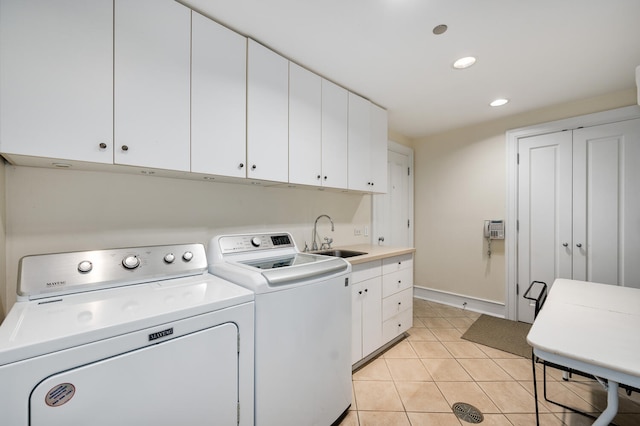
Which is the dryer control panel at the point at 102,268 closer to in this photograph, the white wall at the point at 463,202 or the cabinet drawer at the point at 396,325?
A: the cabinet drawer at the point at 396,325

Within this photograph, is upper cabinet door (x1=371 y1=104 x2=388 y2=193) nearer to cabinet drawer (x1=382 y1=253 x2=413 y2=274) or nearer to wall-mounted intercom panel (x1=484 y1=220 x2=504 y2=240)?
cabinet drawer (x1=382 y1=253 x2=413 y2=274)

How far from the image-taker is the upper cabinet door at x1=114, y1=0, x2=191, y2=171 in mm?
1229

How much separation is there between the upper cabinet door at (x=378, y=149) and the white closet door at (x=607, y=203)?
6.33 ft

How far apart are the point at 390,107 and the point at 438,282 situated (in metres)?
2.46

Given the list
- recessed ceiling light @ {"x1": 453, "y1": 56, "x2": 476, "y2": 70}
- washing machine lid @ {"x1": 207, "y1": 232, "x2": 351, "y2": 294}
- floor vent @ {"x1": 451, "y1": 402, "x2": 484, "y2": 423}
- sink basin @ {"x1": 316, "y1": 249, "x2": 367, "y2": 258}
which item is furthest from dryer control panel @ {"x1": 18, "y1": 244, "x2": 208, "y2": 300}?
recessed ceiling light @ {"x1": 453, "y1": 56, "x2": 476, "y2": 70}

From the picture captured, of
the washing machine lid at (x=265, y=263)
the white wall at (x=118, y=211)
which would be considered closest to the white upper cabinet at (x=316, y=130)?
the white wall at (x=118, y=211)

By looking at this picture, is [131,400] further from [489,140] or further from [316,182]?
[489,140]

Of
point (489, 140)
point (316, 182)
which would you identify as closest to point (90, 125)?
point (316, 182)

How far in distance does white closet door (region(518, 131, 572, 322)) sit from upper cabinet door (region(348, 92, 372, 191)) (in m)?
1.88

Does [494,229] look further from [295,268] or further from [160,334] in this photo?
[160,334]

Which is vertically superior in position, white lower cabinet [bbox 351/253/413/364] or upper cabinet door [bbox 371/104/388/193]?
upper cabinet door [bbox 371/104/388/193]

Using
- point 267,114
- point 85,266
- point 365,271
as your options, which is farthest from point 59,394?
point 365,271

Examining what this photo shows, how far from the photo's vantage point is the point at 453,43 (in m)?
1.79

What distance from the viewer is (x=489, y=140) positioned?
129 inches
